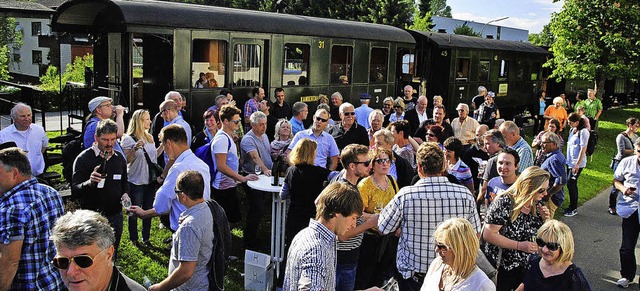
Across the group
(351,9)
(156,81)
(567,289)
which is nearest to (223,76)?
(156,81)

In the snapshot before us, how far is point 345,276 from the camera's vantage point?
4941 mm

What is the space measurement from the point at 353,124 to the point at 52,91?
20037 millimetres

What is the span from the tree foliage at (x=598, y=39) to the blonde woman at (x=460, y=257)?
2078cm

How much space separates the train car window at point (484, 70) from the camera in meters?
20.4

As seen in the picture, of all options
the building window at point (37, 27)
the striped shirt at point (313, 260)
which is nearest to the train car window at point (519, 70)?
the striped shirt at point (313, 260)

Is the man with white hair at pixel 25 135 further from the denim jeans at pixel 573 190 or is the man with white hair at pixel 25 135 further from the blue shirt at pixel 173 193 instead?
the denim jeans at pixel 573 190

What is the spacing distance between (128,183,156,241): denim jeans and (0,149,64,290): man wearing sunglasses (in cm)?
321

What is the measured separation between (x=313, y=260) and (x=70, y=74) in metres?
23.0

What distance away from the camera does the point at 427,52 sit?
18.4m

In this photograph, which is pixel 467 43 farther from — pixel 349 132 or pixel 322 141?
pixel 322 141

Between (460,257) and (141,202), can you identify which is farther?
(141,202)

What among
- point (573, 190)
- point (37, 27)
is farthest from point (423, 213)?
point (37, 27)

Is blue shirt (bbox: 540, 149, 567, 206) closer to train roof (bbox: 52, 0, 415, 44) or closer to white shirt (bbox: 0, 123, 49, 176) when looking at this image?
train roof (bbox: 52, 0, 415, 44)

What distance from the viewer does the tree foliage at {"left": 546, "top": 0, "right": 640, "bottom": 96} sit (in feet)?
70.7
